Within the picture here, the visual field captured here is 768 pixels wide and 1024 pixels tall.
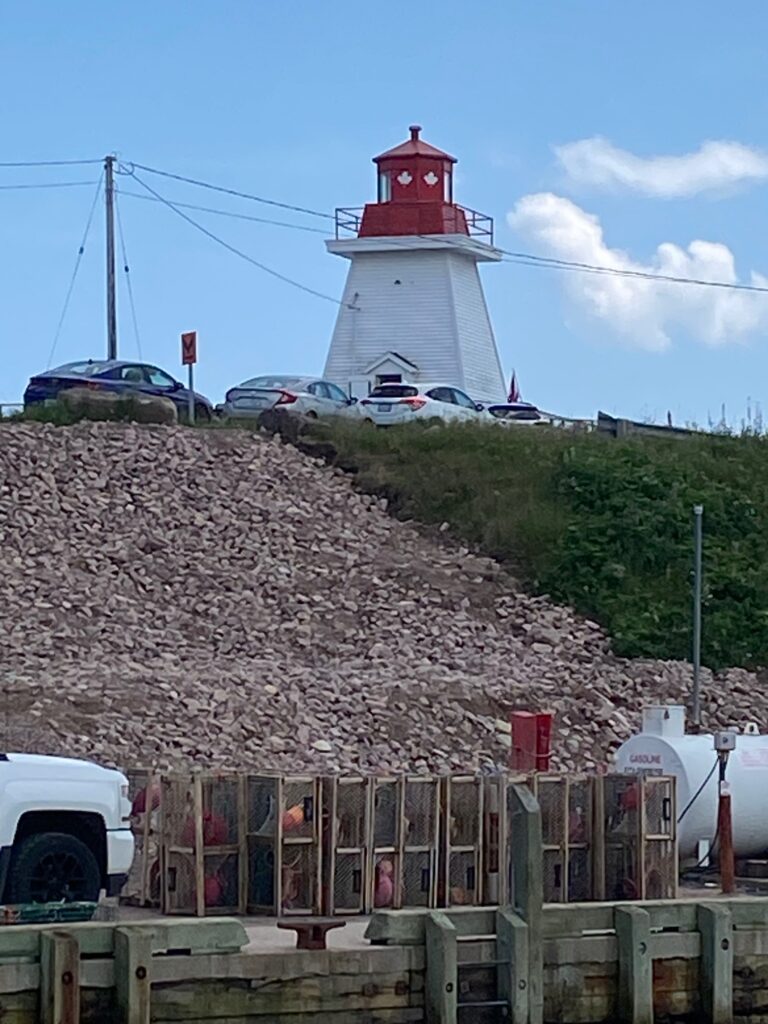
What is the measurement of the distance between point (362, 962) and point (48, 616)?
15.0 metres

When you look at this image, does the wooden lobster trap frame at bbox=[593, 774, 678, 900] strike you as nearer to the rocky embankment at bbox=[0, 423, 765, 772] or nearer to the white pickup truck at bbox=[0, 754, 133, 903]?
the white pickup truck at bbox=[0, 754, 133, 903]

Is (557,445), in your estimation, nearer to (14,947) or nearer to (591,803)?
(591,803)

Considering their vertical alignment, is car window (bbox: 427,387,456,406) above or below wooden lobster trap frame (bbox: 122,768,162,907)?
above

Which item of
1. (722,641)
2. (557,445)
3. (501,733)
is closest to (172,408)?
(557,445)

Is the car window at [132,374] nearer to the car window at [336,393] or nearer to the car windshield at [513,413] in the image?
the car window at [336,393]

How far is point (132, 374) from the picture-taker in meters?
43.4

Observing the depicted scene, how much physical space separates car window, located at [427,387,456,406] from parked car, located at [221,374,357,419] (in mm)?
2049

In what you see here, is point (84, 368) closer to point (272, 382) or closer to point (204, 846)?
point (272, 382)

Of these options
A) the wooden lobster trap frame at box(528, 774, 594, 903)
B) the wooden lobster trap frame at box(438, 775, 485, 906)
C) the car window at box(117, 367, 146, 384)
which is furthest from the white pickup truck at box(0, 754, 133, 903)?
the car window at box(117, 367, 146, 384)

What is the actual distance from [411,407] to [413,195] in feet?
53.4

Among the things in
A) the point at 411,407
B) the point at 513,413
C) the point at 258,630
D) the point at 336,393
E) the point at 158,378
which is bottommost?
the point at 258,630

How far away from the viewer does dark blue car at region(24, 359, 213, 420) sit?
42.2 meters

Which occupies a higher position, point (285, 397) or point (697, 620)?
point (285, 397)

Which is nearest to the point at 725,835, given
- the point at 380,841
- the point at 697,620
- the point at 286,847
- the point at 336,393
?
the point at 380,841
